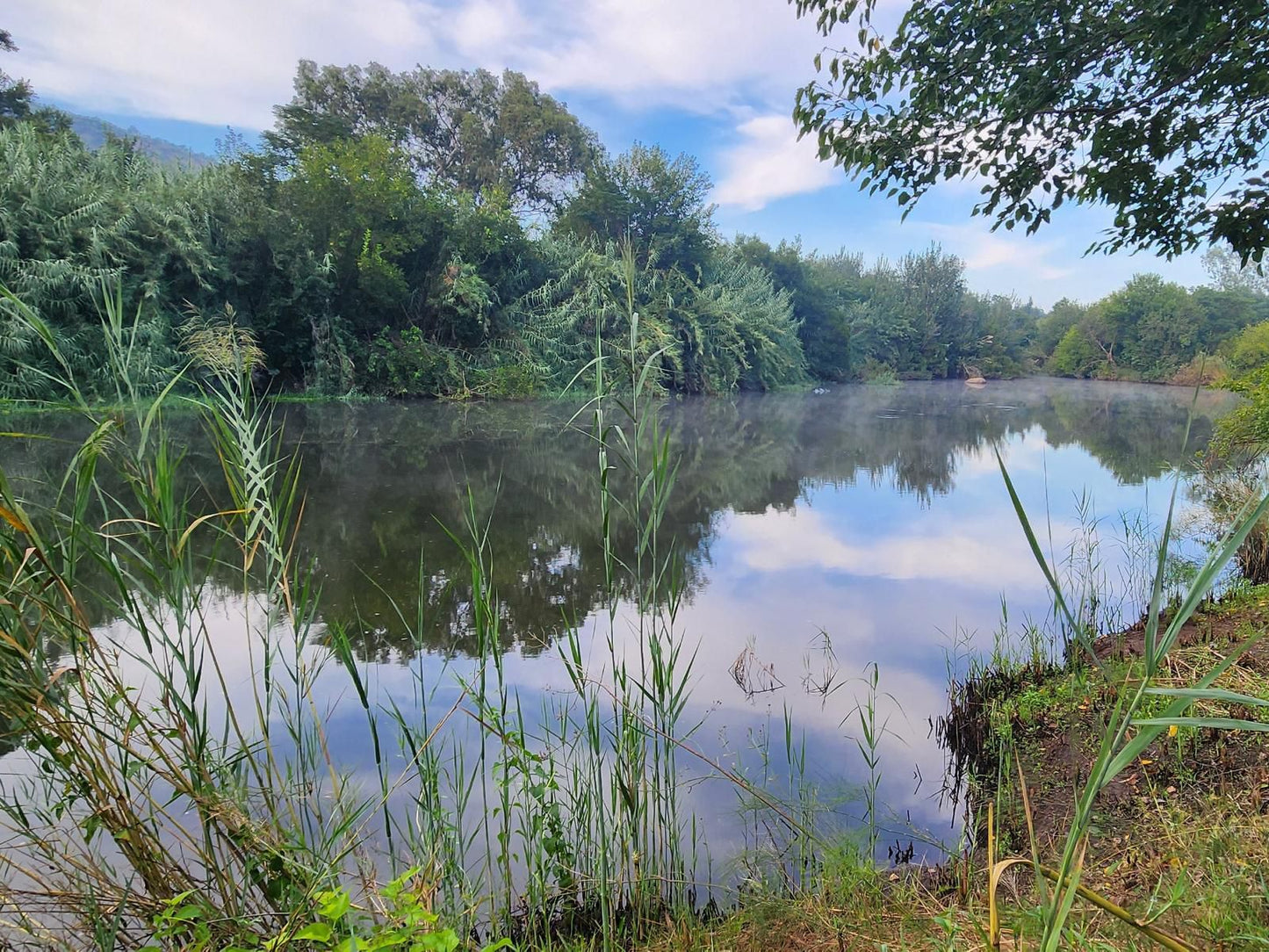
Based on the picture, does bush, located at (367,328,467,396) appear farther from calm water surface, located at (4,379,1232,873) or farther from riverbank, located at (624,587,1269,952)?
riverbank, located at (624,587,1269,952)

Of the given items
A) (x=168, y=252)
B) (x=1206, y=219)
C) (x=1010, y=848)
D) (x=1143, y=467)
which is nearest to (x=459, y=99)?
(x=168, y=252)

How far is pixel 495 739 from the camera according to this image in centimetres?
260

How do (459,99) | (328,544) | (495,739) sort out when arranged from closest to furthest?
(495,739)
(328,544)
(459,99)

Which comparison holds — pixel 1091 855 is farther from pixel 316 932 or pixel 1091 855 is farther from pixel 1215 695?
pixel 316 932

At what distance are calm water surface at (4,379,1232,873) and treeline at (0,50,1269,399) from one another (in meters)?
1.81

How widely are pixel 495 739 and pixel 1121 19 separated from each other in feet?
15.5

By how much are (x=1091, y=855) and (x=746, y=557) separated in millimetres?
3638

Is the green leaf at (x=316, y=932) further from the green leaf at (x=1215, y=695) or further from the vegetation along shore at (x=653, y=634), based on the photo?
the green leaf at (x=1215, y=695)

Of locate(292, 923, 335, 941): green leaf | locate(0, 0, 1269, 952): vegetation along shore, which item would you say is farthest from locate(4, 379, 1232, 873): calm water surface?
locate(292, 923, 335, 941): green leaf

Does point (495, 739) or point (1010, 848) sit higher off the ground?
point (495, 739)

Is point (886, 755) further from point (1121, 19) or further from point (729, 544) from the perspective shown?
point (1121, 19)

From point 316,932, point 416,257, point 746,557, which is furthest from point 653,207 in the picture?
point 316,932

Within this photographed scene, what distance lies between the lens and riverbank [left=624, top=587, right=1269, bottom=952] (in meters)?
1.28

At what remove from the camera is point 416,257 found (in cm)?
1705
